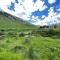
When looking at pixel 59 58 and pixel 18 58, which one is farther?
pixel 59 58

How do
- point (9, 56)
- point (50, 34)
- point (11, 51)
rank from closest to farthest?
point (9, 56), point (11, 51), point (50, 34)

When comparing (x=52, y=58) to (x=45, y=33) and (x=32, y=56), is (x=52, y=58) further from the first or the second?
(x=45, y=33)

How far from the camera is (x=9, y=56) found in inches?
3568

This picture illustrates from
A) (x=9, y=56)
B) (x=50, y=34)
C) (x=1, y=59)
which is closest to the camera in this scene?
(x=1, y=59)

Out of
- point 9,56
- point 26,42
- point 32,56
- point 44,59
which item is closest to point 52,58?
point 32,56

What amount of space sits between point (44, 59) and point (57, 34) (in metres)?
108

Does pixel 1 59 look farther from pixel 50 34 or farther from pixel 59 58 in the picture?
pixel 50 34

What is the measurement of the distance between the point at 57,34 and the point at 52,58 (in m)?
124

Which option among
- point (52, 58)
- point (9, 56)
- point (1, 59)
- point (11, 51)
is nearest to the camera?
point (52, 58)

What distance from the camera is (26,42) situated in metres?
135

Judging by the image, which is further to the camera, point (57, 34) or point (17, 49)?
point (57, 34)

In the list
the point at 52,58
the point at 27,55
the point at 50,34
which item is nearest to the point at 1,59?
the point at 27,55

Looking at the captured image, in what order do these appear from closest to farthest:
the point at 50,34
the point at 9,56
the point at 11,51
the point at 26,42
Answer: the point at 9,56
the point at 11,51
the point at 26,42
the point at 50,34

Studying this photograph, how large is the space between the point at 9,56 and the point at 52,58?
2554cm
